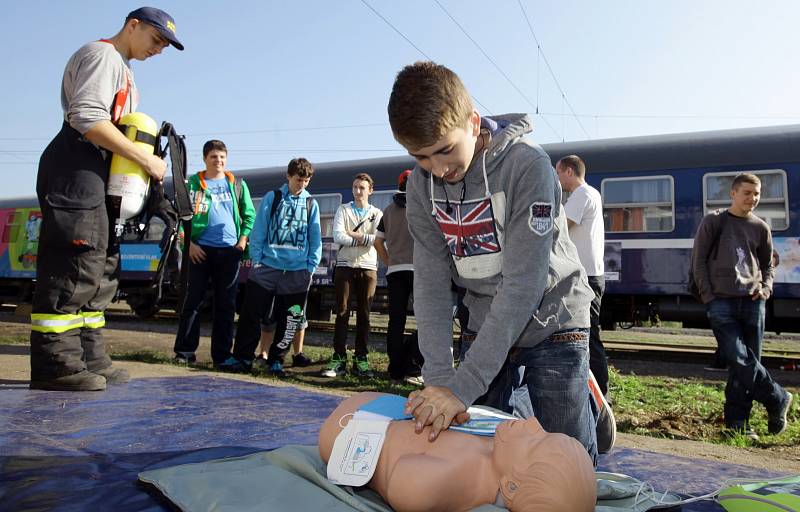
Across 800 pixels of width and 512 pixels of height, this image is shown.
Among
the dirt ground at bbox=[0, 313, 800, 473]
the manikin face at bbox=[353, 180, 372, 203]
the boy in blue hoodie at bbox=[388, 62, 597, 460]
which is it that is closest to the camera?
the boy in blue hoodie at bbox=[388, 62, 597, 460]

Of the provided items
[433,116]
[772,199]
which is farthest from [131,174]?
[772,199]

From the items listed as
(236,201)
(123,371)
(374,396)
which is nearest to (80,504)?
(374,396)

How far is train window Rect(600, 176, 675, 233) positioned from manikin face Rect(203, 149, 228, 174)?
6.47m

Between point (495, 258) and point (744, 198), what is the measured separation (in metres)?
3.04

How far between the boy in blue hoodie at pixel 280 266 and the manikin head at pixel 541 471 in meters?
4.32

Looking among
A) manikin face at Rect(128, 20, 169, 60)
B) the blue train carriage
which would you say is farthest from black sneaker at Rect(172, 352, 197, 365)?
the blue train carriage

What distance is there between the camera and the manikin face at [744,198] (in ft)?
14.8

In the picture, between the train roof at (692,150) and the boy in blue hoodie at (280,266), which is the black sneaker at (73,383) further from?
the train roof at (692,150)

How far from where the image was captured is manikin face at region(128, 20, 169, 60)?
3.89 meters

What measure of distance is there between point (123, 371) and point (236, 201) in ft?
7.97

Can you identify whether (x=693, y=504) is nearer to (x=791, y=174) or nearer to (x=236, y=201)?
(x=236, y=201)

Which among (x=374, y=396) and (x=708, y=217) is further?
(x=708, y=217)

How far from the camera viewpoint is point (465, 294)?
2.77 meters

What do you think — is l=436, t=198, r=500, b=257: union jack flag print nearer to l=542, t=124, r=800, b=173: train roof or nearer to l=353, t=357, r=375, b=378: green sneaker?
l=353, t=357, r=375, b=378: green sneaker
